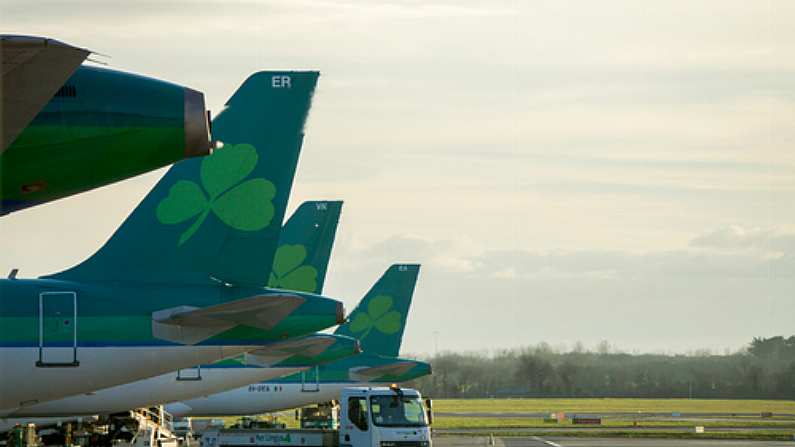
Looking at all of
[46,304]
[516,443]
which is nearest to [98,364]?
[46,304]

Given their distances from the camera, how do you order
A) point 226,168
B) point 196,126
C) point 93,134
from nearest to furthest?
point 93,134
point 196,126
point 226,168

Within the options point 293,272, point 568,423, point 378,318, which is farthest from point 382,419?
point 568,423

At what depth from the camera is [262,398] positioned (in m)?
65.7

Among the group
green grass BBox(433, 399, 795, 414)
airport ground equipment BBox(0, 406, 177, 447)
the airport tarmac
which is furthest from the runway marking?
green grass BBox(433, 399, 795, 414)

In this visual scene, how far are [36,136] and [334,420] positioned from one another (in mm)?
40583

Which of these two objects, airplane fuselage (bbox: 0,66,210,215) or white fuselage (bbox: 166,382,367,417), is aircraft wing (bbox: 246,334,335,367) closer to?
white fuselage (bbox: 166,382,367,417)

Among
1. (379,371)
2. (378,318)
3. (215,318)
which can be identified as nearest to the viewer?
(215,318)

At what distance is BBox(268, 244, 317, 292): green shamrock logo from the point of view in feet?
140

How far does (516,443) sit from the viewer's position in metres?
66.3

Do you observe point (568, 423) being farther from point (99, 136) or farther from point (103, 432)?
point (99, 136)

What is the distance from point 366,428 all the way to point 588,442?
32.3 metres

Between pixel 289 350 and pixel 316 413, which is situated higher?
pixel 289 350

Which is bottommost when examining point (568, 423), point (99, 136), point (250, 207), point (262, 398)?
point (568, 423)

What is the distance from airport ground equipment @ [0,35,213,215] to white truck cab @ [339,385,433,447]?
98.1 ft
